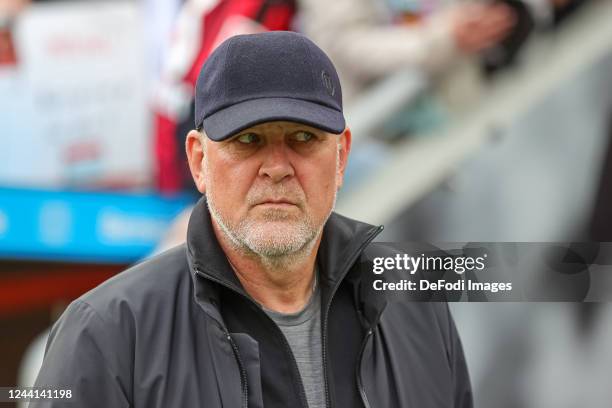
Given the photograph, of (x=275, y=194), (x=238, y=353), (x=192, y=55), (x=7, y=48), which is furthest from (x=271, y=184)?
(x=7, y=48)

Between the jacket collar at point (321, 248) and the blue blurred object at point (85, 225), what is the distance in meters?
2.13

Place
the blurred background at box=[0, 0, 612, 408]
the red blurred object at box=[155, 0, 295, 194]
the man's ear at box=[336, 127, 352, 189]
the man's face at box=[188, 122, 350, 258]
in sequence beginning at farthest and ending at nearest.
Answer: the red blurred object at box=[155, 0, 295, 194]
the blurred background at box=[0, 0, 612, 408]
the man's ear at box=[336, 127, 352, 189]
the man's face at box=[188, 122, 350, 258]

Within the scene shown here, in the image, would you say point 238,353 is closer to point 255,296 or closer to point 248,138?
point 255,296

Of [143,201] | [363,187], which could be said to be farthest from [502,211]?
[143,201]

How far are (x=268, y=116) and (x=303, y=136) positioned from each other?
10 centimetres

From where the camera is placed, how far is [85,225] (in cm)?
371

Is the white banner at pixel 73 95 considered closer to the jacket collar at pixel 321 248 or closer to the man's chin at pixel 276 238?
the jacket collar at pixel 321 248

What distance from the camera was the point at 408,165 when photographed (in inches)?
134

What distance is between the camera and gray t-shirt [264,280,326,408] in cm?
146

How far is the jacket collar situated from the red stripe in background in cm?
224

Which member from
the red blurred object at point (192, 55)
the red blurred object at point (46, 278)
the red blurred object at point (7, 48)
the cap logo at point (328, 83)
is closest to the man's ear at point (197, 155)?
the cap logo at point (328, 83)

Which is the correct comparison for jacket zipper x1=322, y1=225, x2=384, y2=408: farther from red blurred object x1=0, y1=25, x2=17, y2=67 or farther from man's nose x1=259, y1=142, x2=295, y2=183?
red blurred object x1=0, y1=25, x2=17, y2=67

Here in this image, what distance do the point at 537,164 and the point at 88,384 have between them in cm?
243

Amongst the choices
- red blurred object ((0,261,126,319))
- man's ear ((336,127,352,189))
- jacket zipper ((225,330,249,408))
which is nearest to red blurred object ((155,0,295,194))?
red blurred object ((0,261,126,319))
